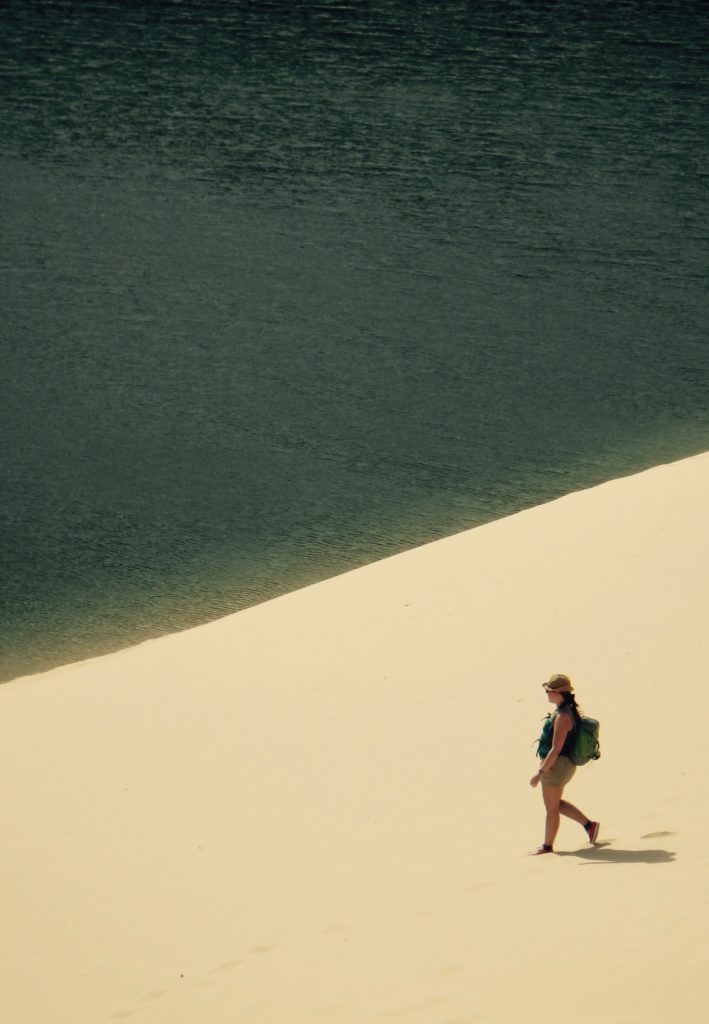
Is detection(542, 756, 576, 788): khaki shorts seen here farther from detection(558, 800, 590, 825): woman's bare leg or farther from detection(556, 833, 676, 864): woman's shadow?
detection(556, 833, 676, 864): woman's shadow

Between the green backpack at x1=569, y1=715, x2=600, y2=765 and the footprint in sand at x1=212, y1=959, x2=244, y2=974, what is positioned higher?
the green backpack at x1=569, y1=715, x2=600, y2=765

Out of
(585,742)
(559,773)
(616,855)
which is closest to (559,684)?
(585,742)

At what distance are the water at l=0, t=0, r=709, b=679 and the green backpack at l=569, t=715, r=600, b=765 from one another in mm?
8549

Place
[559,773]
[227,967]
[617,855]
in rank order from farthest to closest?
1. [559,773]
2. [617,855]
3. [227,967]

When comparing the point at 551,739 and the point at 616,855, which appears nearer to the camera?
the point at 616,855

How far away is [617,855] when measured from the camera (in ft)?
13.4

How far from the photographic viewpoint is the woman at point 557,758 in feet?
13.5

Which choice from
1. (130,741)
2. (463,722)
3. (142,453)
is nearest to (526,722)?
(463,722)

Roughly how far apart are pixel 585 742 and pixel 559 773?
151 millimetres

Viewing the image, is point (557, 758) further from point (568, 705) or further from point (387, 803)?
point (387, 803)

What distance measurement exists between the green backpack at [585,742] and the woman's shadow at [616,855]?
1.04ft

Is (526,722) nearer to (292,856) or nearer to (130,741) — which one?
(292,856)

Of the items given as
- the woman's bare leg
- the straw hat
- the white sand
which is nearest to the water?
the white sand

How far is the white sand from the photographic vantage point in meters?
3.51
